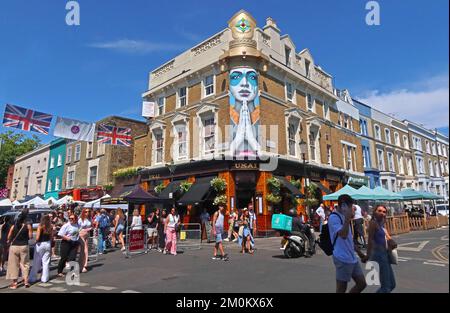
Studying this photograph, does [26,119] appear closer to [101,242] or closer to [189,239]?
[101,242]

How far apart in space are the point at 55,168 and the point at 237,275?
3490 cm

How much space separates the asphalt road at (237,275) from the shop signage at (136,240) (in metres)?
1.02

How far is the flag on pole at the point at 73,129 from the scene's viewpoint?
16.9 m

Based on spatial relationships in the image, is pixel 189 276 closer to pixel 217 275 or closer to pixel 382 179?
pixel 217 275

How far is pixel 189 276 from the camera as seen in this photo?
7.77 meters

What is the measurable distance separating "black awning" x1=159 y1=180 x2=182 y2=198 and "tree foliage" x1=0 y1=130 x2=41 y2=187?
3965cm

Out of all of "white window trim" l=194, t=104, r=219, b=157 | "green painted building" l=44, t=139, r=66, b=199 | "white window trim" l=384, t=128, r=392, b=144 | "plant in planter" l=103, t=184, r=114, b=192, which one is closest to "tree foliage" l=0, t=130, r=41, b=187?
"green painted building" l=44, t=139, r=66, b=199

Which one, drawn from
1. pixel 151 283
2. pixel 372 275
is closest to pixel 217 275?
pixel 151 283

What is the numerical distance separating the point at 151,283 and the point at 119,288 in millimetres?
723

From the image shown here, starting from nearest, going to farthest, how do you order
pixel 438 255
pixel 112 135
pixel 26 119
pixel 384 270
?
pixel 384 270 → pixel 438 255 → pixel 26 119 → pixel 112 135

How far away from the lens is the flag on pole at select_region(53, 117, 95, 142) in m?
16.9

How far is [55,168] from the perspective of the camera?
118ft

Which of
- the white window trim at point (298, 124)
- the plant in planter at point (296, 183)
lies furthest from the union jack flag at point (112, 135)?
the plant in planter at point (296, 183)

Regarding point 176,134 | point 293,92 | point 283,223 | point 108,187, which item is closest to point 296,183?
point 293,92
